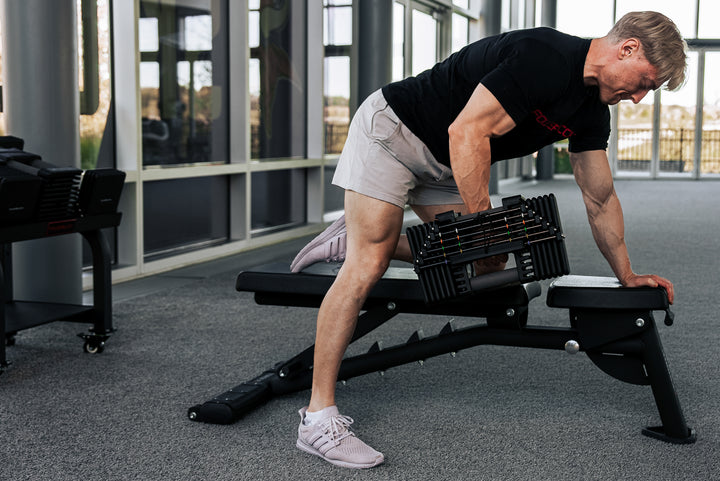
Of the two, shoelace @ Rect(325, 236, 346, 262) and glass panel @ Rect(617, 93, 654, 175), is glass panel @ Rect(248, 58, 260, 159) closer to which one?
shoelace @ Rect(325, 236, 346, 262)

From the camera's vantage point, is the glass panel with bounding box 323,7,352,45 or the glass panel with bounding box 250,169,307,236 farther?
the glass panel with bounding box 323,7,352,45

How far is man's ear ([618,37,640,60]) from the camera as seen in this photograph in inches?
72.0

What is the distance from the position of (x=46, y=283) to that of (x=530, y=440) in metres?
2.16

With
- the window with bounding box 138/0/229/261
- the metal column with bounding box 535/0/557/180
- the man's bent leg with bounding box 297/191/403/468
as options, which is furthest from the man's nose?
the metal column with bounding box 535/0/557/180

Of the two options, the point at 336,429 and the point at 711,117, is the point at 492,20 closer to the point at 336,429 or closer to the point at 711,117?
the point at 711,117

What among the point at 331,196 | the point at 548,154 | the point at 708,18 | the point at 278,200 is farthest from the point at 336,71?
the point at 708,18

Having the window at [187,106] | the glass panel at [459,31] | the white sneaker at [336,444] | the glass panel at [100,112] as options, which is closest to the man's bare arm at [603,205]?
the white sneaker at [336,444]

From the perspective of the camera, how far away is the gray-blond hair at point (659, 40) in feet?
5.92

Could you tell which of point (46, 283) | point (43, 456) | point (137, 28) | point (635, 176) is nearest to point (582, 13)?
point (635, 176)

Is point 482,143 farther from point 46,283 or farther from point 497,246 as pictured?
point 46,283

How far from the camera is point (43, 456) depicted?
6.55 feet

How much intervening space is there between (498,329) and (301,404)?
632mm

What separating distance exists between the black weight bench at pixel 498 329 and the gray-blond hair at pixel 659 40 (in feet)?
1.80

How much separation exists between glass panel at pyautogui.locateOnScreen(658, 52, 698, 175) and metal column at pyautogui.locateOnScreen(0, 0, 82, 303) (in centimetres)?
1215
